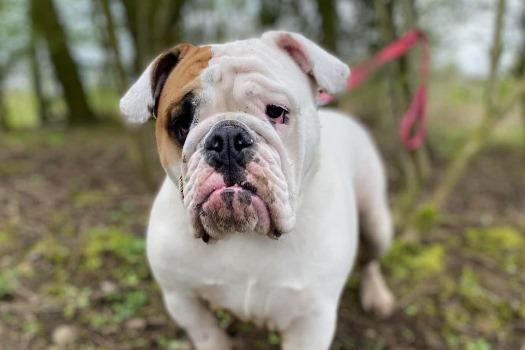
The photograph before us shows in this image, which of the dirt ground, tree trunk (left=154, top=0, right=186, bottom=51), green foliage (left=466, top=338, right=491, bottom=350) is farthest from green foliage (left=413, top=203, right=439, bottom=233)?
tree trunk (left=154, top=0, right=186, bottom=51)

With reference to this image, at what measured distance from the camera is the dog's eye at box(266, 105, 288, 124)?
5.91 ft

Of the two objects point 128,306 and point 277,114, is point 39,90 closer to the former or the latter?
point 128,306

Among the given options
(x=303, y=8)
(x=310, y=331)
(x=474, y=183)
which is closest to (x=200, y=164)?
(x=310, y=331)

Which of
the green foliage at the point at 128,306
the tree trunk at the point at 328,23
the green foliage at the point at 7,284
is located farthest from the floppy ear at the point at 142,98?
the tree trunk at the point at 328,23

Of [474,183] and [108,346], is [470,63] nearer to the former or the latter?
[474,183]

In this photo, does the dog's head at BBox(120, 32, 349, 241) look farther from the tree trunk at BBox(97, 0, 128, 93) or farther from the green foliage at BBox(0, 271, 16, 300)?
the tree trunk at BBox(97, 0, 128, 93)

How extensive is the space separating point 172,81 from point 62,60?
736 cm

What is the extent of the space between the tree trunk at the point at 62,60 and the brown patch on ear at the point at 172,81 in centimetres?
644

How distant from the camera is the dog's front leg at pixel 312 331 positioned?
212 cm

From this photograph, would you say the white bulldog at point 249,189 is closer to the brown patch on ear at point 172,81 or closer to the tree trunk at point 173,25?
the brown patch on ear at point 172,81

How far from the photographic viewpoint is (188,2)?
300 inches

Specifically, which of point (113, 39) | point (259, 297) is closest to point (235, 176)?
point (259, 297)

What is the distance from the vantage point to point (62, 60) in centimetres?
864

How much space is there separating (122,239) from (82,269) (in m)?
0.33
